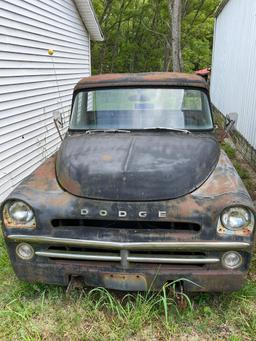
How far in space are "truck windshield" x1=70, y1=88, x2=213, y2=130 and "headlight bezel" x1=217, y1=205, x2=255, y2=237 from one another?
4.41 ft

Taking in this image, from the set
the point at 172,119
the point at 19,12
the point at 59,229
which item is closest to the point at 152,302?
the point at 59,229

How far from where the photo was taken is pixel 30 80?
7203 mm

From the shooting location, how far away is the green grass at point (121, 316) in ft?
9.12

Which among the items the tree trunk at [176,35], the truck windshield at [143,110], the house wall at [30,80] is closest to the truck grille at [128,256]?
the truck windshield at [143,110]

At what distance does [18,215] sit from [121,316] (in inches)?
44.3

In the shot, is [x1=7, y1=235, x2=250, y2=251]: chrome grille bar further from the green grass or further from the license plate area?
the green grass

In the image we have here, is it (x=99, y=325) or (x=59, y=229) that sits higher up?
(x=59, y=229)

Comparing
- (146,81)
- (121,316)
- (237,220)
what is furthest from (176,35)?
(121,316)

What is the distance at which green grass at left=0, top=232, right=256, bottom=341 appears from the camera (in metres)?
2.78

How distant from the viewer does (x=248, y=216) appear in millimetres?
2666

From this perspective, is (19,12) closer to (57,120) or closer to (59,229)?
(57,120)

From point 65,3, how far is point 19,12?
3394mm

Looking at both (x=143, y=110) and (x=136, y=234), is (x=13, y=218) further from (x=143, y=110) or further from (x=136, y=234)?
(x=143, y=110)

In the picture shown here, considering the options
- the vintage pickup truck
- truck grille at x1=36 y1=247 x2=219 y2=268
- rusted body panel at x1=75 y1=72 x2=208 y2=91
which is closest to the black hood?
the vintage pickup truck
